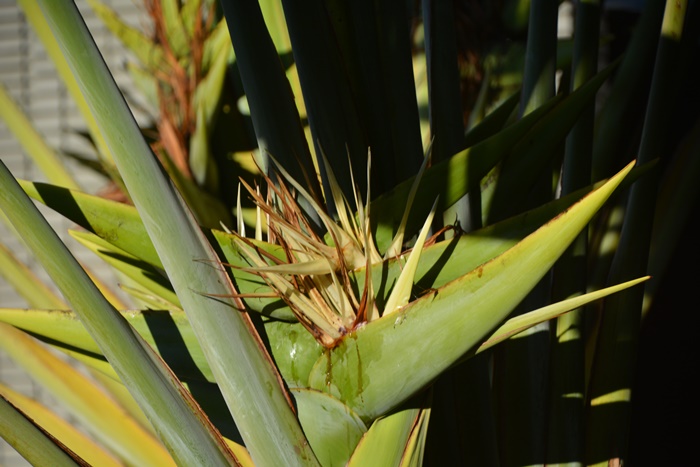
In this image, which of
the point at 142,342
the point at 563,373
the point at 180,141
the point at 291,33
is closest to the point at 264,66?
the point at 291,33

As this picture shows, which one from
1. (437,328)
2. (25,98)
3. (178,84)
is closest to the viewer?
(437,328)

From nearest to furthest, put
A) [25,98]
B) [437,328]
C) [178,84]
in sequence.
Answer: [437,328] → [178,84] → [25,98]

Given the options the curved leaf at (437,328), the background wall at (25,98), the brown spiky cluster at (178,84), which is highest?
the background wall at (25,98)

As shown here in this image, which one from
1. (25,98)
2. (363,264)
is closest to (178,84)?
(363,264)

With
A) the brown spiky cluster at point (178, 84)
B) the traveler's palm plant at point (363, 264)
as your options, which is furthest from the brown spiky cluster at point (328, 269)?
the brown spiky cluster at point (178, 84)

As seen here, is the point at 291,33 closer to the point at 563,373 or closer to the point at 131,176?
the point at 131,176

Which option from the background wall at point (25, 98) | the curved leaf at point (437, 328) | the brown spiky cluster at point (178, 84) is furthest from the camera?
the background wall at point (25, 98)

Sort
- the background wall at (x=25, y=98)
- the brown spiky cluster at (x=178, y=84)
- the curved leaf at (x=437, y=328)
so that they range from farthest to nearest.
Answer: the background wall at (x=25, y=98) → the brown spiky cluster at (x=178, y=84) → the curved leaf at (x=437, y=328)

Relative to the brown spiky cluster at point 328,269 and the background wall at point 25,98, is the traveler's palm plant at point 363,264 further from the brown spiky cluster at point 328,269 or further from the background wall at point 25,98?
the background wall at point 25,98

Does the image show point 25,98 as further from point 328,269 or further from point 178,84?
point 328,269
